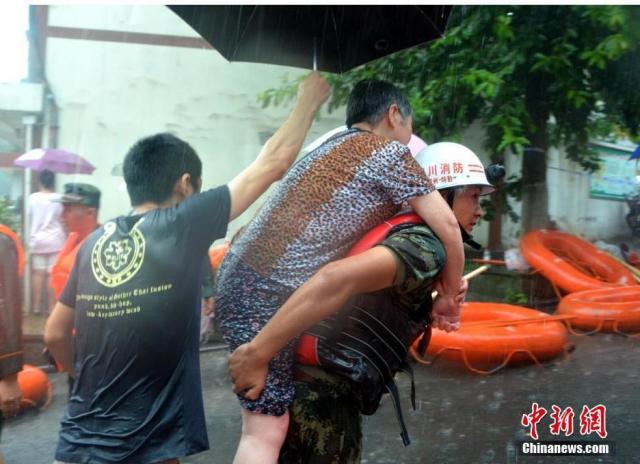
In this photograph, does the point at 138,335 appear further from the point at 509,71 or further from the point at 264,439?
the point at 509,71

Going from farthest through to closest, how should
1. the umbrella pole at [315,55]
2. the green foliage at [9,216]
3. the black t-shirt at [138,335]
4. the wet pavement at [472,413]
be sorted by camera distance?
1. the green foliage at [9,216]
2. the wet pavement at [472,413]
3. the umbrella pole at [315,55]
4. the black t-shirt at [138,335]

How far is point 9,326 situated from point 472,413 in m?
2.93

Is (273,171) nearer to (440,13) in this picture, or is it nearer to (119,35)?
(440,13)

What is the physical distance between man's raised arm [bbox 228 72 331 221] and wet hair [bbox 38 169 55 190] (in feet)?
13.3

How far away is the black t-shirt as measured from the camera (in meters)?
1.73

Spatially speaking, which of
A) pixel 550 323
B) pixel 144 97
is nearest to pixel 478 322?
pixel 550 323

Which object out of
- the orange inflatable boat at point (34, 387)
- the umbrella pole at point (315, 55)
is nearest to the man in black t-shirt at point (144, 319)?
the umbrella pole at point (315, 55)

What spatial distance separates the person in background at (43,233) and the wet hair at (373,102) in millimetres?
3912

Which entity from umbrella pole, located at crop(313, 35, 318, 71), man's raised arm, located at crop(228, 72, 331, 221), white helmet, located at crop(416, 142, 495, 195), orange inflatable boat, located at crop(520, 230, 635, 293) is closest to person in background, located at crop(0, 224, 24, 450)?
man's raised arm, located at crop(228, 72, 331, 221)

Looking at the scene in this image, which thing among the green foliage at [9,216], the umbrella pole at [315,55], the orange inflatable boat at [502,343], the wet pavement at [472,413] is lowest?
the wet pavement at [472,413]

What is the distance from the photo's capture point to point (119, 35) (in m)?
4.61

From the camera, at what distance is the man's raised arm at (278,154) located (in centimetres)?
186

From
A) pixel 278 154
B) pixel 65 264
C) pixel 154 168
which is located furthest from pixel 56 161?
pixel 278 154

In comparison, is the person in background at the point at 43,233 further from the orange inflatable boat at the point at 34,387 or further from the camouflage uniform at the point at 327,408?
the camouflage uniform at the point at 327,408
